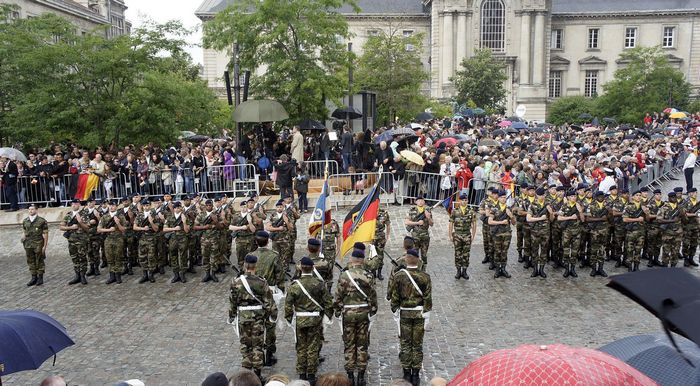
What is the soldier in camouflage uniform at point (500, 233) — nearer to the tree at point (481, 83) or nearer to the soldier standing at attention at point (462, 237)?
the soldier standing at attention at point (462, 237)

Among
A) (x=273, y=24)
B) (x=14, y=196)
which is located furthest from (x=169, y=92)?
(x=14, y=196)

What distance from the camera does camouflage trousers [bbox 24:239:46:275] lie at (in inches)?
584

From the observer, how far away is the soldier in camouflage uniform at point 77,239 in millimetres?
14891

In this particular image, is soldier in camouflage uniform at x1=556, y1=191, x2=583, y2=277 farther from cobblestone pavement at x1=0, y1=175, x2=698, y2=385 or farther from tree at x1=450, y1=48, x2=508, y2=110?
tree at x1=450, y1=48, x2=508, y2=110

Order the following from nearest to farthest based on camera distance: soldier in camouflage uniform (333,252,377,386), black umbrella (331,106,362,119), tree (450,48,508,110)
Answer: soldier in camouflage uniform (333,252,377,386) < black umbrella (331,106,362,119) < tree (450,48,508,110)

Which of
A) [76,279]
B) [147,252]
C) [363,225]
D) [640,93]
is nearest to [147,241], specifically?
[147,252]

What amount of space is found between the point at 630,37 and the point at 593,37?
3.91 meters

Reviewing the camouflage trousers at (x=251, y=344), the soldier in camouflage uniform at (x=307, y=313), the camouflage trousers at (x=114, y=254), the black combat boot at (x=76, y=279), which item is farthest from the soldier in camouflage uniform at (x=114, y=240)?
the soldier in camouflage uniform at (x=307, y=313)

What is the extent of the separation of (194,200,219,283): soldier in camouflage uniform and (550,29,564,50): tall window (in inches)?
2740

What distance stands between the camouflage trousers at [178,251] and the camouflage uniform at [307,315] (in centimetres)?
599

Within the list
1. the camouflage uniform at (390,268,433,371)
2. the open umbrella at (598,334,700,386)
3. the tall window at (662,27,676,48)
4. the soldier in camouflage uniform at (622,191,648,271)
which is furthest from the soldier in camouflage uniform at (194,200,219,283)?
the tall window at (662,27,676,48)

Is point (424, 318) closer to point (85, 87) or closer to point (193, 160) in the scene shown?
point (193, 160)

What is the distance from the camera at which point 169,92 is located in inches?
897

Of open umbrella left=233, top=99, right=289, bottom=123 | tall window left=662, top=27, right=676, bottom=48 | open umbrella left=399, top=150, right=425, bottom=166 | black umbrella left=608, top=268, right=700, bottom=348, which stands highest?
tall window left=662, top=27, right=676, bottom=48
